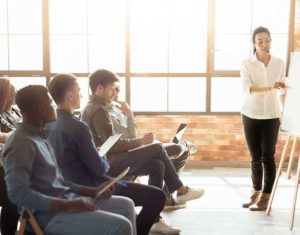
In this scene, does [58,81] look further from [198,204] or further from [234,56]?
[234,56]

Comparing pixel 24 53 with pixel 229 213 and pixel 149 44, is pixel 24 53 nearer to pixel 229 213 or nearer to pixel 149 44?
pixel 149 44

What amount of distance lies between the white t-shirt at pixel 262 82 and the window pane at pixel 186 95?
175 cm

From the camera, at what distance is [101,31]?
17.8ft

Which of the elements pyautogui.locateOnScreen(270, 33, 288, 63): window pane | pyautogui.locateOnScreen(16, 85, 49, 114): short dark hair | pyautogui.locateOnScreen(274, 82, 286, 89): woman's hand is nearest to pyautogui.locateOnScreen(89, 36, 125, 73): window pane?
pyautogui.locateOnScreen(270, 33, 288, 63): window pane

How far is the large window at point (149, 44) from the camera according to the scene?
17.4 ft

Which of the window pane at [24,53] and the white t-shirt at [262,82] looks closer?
the white t-shirt at [262,82]

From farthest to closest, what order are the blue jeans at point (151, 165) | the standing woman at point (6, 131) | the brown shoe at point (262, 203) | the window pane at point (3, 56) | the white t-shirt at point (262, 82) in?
the window pane at point (3, 56)
the brown shoe at point (262, 203)
the white t-shirt at point (262, 82)
the blue jeans at point (151, 165)
the standing woman at point (6, 131)

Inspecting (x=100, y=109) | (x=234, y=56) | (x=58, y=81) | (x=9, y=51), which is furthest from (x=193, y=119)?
(x=58, y=81)

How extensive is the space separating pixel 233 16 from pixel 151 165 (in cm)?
281

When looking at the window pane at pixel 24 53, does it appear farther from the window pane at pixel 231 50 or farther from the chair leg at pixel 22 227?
the chair leg at pixel 22 227

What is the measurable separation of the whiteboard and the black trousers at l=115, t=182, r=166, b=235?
1.36m

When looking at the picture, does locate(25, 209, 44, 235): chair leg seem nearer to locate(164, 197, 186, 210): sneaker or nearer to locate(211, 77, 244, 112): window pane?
locate(164, 197, 186, 210): sneaker

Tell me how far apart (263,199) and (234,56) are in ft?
6.80

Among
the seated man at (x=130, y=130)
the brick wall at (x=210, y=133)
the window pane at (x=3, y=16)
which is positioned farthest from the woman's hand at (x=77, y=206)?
the window pane at (x=3, y=16)
